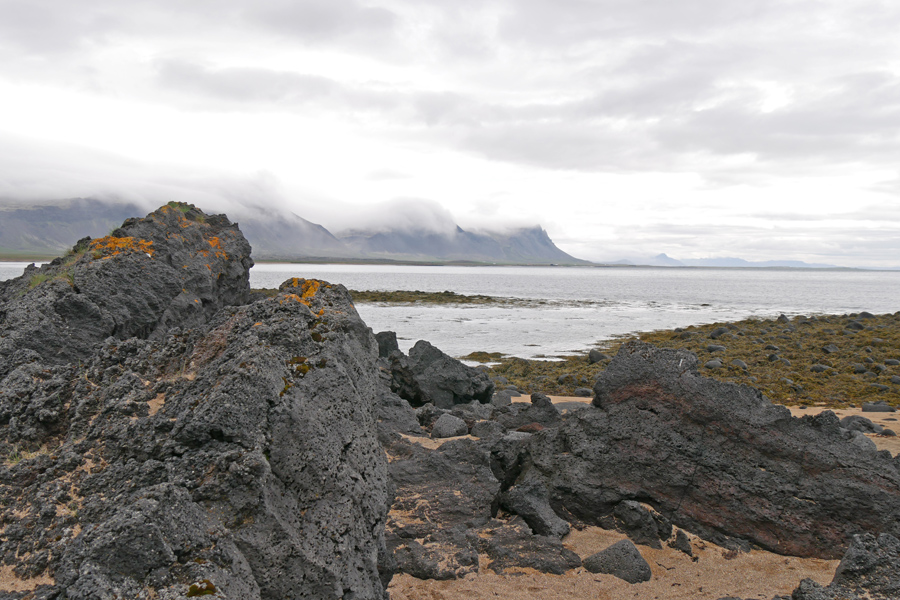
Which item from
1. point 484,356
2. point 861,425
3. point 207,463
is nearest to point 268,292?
point 484,356

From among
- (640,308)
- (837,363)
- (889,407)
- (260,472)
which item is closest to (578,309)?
(640,308)

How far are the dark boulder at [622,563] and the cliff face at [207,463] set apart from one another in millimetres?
2839

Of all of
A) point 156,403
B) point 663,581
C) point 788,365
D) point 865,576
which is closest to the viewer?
point 156,403

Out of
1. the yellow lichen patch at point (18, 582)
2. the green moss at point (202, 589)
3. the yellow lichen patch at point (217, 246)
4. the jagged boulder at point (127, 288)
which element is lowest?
the yellow lichen patch at point (18, 582)

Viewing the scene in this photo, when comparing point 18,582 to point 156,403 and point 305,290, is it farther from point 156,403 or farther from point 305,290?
point 305,290

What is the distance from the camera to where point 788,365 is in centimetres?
2378

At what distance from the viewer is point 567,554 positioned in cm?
619

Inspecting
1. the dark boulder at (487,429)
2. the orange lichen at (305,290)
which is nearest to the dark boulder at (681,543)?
the dark boulder at (487,429)

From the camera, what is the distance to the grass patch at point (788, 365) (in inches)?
768

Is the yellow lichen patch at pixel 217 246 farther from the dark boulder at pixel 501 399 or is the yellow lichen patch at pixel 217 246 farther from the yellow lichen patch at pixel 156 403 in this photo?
the dark boulder at pixel 501 399

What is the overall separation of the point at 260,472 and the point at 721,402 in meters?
5.77

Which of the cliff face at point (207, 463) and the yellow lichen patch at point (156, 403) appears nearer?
the cliff face at point (207, 463)

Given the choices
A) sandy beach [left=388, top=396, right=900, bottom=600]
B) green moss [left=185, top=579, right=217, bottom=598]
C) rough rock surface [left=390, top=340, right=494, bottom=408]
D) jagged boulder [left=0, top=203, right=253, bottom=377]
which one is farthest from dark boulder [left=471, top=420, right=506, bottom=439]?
green moss [left=185, top=579, right=217, bottom=598]

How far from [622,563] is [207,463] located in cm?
450
